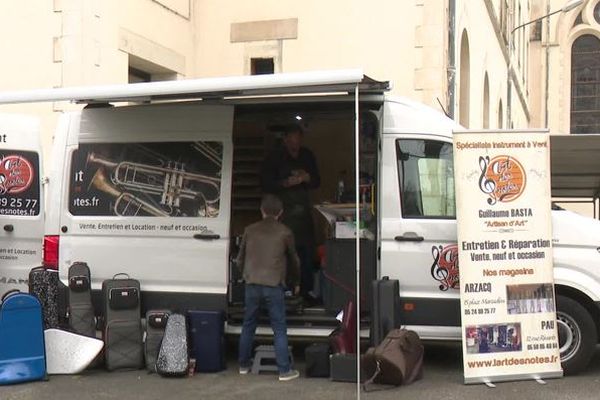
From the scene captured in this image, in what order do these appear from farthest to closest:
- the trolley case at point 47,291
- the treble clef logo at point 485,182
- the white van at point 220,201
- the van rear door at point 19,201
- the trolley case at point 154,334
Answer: the van rear door at point 19,201 → the trolley case at point 47,291 → the trolley case at point 154,334 → the white van at point 220,201 → the treble clef logo at point 485,182

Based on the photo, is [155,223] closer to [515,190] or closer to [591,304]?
[515,190]

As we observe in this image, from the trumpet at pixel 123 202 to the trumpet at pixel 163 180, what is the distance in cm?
7

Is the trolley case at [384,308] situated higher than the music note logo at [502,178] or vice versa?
the music note logo at [502,178]

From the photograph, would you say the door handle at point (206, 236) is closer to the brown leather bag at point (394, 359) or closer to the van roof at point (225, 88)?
the van roof at point (225, 88)

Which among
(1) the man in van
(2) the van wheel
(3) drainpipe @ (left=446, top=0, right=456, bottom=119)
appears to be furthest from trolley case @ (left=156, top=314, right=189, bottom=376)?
(3) drainpipe @ (left=446, top=0, right=456, bottom=119)

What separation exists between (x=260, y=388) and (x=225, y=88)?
2.47 m

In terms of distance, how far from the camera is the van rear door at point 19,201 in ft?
26.6

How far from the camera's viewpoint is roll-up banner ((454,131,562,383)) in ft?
20.8

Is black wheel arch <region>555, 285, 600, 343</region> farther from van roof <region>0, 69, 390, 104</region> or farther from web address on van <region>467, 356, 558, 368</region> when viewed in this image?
van roof <region>0, 69, 390, 104</region>

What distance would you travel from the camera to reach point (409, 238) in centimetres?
661

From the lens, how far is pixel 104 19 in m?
11.0

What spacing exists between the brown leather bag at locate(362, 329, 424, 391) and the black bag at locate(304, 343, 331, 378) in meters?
0.44

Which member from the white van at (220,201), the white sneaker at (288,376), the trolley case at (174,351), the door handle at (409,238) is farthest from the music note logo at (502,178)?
the trolley case at (174,351)

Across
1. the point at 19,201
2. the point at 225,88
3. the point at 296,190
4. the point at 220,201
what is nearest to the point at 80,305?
the point at 220,201
